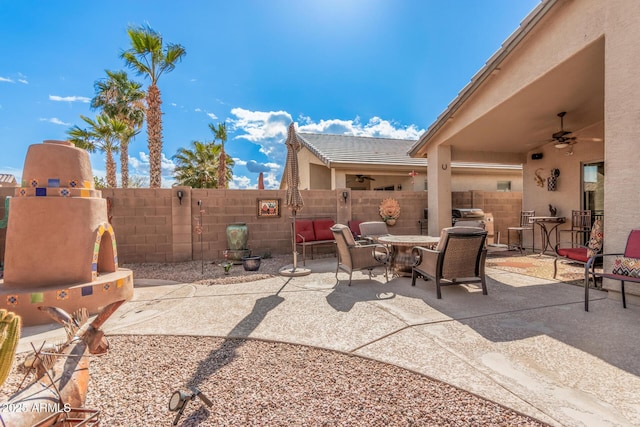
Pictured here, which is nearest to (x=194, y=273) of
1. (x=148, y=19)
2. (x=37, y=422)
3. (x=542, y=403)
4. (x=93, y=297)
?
(x=93, y=297)

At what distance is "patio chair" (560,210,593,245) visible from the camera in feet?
26.2

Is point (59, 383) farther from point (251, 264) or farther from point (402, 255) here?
point (402, 255)

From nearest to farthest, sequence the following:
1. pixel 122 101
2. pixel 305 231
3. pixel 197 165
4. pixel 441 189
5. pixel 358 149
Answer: pixel 305 231 < pixel 441 189 < pixel 358 149 < pixel 122 101 < pixel 197 165

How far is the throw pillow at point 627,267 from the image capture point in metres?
3.68

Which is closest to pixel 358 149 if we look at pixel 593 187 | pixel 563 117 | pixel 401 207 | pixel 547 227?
pixel 401 207

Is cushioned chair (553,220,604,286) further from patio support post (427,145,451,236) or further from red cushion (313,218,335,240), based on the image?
red cushion (313,218,335,240)

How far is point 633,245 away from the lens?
3.78 metres

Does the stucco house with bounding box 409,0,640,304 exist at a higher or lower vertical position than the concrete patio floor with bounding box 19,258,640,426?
higher

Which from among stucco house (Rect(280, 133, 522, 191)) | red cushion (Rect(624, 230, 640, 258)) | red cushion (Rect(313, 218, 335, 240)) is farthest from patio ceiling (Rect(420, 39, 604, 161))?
red cushion (Rect(313, 218, 335, 240))

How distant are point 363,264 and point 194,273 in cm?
378

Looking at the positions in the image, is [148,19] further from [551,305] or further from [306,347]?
[551,305]

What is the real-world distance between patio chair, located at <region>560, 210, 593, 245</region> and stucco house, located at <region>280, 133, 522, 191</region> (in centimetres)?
439

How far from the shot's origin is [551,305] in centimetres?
412

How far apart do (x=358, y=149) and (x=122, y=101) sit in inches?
471
